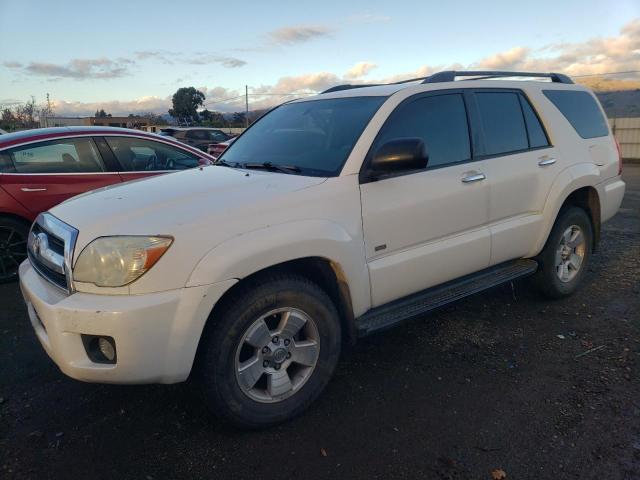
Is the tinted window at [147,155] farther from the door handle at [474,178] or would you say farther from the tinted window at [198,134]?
the tinted window at [198,134]

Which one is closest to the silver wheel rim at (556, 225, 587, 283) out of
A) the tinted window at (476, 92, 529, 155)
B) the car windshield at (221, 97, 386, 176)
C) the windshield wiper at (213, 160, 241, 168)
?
the tinted window at (476, 92, 529, 155)

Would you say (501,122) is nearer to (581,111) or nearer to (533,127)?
(533,127)

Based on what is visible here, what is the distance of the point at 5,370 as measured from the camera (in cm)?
345

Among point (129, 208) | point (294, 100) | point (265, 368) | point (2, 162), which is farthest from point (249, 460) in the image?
point (2, 162)

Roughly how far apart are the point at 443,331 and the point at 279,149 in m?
1.95

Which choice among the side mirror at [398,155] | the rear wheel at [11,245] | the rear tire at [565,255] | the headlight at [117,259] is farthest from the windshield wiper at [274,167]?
the rear wheel at [11,245]

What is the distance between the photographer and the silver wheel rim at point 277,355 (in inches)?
103

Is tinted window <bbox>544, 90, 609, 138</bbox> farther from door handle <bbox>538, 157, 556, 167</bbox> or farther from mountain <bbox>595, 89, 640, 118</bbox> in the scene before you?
mountain <bbox>595, 89, 640, 118</bbox>

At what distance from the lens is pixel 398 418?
2.81 metres

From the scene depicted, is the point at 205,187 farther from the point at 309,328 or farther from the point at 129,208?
the point at 309,328

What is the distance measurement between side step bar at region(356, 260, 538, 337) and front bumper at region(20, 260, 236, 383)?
103cm

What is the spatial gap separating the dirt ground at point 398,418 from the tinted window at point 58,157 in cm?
216

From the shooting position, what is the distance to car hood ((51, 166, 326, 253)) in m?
2.42

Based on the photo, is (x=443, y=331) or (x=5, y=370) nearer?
(x=5, y=370)
